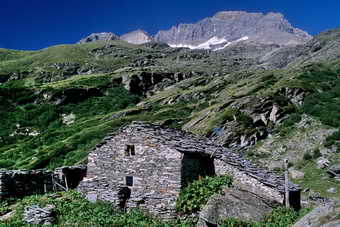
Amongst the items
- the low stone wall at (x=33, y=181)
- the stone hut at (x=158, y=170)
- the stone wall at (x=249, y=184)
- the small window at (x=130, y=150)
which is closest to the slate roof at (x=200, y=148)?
the stone hut at (x=158, y=170)

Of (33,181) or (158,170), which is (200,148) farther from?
(33,181)

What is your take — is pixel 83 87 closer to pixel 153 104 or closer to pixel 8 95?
pixel 8 95

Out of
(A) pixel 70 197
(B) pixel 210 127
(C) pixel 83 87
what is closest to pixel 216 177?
(A) pixel 70 197

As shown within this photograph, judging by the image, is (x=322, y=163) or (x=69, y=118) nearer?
(x=322, y=163)

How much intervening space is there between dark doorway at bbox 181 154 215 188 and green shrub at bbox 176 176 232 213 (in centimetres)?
44

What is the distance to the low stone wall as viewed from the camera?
2055 cm

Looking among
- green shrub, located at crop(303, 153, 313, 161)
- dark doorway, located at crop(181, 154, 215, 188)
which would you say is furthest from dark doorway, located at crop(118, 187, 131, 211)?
green shrub, located at crop(303, 153, 313, 161)

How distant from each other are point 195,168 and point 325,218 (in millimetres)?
9161

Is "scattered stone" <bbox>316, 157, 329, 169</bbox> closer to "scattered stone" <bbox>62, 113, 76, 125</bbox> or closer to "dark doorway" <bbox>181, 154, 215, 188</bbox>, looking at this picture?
"dark doorway" <bbox>181, 154, 215, 188</bbox>

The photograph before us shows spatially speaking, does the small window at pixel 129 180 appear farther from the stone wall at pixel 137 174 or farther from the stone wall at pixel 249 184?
→ the stone wall at pixel 249 184

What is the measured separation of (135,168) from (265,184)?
6157mm

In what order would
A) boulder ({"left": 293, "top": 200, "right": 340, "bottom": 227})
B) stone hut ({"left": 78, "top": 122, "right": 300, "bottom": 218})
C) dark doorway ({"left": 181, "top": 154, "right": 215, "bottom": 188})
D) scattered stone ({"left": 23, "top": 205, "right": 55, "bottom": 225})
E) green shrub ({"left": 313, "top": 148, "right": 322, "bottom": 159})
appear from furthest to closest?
1. green shrub ({"left": 313, "top": 148, "right": 322, "bottom": 159})
2. dark doorway ({"left": 181, "top": 154, "right": 215, "bottom": 188})
3. stone hut ({"left": 78, "top": 122, "right": 300, "bottom": 218})
4. scattered stone ({"left": 23, "top": 205, "right": 55, "bottom": 225})
5. boulder ({"left": 293, "top": 200, "right": 340, "bottom": 227})

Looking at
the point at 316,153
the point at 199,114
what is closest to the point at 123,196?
the point at 316,153

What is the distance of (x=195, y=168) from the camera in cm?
1938
